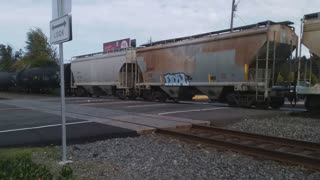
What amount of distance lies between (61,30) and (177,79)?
52.9 feet

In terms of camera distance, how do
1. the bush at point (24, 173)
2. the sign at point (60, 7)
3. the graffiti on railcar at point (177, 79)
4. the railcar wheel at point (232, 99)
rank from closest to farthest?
the bush at point (24, 173) → the sign at point (60, 7) → the railcar wheel at point (232, 99) → the graffiti on railcar at point (177, 79)

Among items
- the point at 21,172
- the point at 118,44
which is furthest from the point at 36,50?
the point at 21,172

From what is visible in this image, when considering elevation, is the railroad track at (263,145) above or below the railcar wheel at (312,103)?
below

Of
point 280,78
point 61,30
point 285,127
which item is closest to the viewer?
point 61,30

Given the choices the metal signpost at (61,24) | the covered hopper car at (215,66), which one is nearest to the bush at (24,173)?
the metal signpost at (61,24)

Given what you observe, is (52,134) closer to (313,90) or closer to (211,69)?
(313,90)

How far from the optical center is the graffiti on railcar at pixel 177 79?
904 inches

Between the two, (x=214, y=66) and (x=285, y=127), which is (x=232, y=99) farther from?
(x=285, y=127)

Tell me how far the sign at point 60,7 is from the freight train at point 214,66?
1199cm

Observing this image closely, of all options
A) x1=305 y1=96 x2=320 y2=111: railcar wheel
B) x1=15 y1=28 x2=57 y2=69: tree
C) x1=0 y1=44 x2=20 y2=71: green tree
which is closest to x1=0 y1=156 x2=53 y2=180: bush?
x1=305 y1=96 x2=320 y2=111: railcar wheel

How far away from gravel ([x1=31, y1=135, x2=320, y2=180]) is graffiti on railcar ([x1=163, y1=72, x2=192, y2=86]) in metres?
12.8

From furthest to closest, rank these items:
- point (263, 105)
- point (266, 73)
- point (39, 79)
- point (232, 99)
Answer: point (39, 79)
point (232, 99)
point (263, 105)
point (266, 73)

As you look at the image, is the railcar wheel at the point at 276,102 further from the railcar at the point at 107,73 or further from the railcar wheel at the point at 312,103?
the railcar at the point at 107,73

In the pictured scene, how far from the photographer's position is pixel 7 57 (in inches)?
3524
